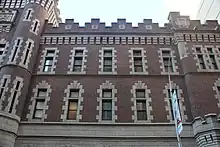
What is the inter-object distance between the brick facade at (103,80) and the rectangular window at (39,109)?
0.07m

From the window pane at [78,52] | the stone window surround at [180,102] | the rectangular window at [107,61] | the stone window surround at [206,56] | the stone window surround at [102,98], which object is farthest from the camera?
the window pane at [78,52]

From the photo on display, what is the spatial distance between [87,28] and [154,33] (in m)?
6.42

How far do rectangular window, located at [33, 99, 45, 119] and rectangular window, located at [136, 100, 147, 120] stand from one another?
7.35m

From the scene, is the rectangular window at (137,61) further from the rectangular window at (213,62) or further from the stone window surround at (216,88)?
the rectangular window at (213,62)

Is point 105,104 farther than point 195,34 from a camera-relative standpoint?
No

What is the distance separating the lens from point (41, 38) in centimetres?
2158

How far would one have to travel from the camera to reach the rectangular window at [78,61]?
1988 cm

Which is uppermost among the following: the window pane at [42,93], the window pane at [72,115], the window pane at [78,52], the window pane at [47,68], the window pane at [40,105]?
the window pane at [78,52]

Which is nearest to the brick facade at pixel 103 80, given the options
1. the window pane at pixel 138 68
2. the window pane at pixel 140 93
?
the window pane at pixel 140 93

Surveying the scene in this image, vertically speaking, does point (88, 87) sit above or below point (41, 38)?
below

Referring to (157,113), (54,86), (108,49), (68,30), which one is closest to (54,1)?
(68,30)

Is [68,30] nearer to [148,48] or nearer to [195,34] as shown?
[148,48]

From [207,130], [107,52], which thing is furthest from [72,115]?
[207,130]

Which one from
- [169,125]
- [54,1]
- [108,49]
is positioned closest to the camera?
[169,125]
